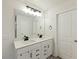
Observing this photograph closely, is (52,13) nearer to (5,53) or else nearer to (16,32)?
(16,32)

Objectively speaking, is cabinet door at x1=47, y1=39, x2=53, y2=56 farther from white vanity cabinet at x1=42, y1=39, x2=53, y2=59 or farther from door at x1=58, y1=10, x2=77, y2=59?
door at x1=58, y1=10, x2=77, y2=59

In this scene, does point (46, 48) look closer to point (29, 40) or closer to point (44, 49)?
point (44, 49)

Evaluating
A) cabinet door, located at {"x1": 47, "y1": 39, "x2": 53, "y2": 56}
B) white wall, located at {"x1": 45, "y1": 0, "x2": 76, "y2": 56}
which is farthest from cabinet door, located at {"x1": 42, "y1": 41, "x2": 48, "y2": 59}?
white wall, located at {"x1": 45, "y1": 0, "x2": 76, "y2": 56}

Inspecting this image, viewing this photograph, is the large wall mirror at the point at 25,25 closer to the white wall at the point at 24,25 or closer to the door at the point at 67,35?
the white wall at the point at 24,25

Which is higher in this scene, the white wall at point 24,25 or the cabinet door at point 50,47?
the white wall at point 24,25

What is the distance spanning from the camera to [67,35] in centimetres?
285

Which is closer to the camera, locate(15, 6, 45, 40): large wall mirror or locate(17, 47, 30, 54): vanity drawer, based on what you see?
locate(17, 47, 30, 54): vanity drawer

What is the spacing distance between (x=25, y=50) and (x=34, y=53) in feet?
1.46

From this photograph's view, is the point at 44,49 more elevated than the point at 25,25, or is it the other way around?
→ the point at 25,25

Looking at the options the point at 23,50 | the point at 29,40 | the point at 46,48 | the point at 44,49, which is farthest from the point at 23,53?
the point at 46,48

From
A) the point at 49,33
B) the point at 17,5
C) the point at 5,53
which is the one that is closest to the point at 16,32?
the point at 5,53

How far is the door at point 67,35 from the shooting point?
102 inches

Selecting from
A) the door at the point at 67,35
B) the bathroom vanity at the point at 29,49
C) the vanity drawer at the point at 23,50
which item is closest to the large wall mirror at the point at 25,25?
the bathroom vanity at the point at 29,49

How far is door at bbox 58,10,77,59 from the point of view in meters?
2.58
